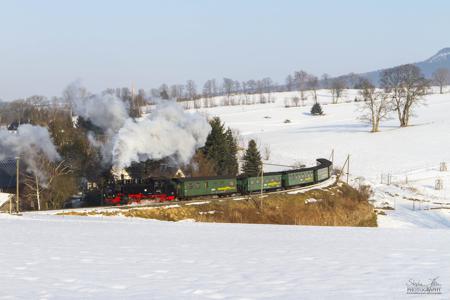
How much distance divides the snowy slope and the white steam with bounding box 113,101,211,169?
21.7 m

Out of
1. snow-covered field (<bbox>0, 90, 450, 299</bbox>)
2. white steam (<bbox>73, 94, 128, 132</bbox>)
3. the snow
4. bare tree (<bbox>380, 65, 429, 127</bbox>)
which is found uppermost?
bare tree (<bbox>380, 65, 429, 127</bbox>)

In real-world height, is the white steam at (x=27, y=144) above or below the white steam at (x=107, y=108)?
below

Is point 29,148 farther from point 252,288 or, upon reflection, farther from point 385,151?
point 385,151

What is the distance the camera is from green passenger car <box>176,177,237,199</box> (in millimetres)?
42719

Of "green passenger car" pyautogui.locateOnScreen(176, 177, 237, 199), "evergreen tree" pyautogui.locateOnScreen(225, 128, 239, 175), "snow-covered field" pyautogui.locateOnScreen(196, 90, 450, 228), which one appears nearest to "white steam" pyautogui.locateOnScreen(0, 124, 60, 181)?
"green passenger car" pyautogui.locateOnScreen(176, 177, 237, 199)

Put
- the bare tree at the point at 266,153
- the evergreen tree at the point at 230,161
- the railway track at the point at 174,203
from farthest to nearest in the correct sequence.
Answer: the bare tree at the point at 266,153
the evergreen tree at the point at 230,161
the railway track at the point at 174,203

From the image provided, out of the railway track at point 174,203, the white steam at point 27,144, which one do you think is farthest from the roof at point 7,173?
the railway track at point 174,203

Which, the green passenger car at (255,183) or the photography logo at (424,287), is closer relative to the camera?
the photography logo at (424,287)

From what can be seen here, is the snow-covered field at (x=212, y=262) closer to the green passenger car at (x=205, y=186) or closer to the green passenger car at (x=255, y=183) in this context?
the green passenger car at (x=205, y=186)

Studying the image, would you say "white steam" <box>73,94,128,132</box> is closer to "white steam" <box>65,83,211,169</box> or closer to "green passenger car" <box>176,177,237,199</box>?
"white steam" <box>65,83,211,169</box>

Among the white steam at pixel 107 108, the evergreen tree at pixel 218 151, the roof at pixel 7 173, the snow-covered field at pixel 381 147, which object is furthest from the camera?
the evergreen tree at pixel 218 151

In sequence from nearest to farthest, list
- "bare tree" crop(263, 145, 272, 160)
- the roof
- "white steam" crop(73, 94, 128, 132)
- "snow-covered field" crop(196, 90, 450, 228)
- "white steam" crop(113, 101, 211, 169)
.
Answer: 1. "white steam" crop(113, 101, 211, 169)
2. the roof
3. "white steam" crop(73, 94, 128, 132)
4. "snow-covered field" crop(196, 90, 450, 228)
5. "bare tree" crop(263, 145, 272, 160)

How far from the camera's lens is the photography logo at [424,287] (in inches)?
367

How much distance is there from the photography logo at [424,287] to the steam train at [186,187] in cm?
3229
